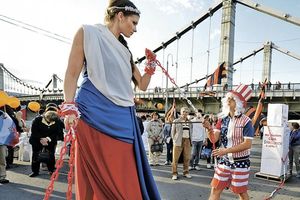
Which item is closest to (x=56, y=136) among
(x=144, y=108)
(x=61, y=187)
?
(x=61, y=187)

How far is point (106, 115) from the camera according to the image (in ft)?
Result: 4.68

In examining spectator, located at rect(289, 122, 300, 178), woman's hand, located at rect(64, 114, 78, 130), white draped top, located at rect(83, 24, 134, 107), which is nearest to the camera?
woman's hand, located at rect(64, 114, 78, 130)

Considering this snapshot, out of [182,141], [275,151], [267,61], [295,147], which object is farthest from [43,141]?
[267,61]

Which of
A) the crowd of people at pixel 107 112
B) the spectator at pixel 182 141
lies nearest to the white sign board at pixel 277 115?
the spectator at pixel 182 141

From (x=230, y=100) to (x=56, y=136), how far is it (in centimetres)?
455

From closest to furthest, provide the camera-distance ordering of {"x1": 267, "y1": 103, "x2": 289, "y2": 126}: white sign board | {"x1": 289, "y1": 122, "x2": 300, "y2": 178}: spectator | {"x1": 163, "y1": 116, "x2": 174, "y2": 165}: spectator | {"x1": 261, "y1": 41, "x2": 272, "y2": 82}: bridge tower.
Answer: {"x1": 267, "y1": 103, "x2": 289, "y2": 126}: white sign board < {"x1": 289, "y1": 122, "x2": 300, "y2": 178}: spectator < {"x1": 163, "y1": 116, "x2": 174, "y2": 165}: spectator < {"x1": 261, "y1": 41, "x2": 272, "y2": 82}: bridge tower

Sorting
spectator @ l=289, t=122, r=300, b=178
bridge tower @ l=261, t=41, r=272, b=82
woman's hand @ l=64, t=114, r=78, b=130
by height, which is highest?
bridge tower @ l=261, t=41, r=272, b=82

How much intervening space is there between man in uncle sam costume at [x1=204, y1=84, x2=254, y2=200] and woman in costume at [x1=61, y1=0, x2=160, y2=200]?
1.54 meters

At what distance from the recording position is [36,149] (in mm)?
6242

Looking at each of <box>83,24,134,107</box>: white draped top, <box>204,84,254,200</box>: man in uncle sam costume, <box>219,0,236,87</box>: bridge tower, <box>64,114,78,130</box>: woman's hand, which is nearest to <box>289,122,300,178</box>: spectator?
<box>204,84,254,200</box>: man in uncle sam costume

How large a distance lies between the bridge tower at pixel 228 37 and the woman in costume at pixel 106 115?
34525 mm

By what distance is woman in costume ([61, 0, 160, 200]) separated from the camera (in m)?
1.36

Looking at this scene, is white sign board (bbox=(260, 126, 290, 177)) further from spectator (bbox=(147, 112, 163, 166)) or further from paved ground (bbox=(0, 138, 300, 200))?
spectator (bbox=(147, 112, 163, 166))

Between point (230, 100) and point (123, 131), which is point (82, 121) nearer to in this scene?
point (123, 131)
